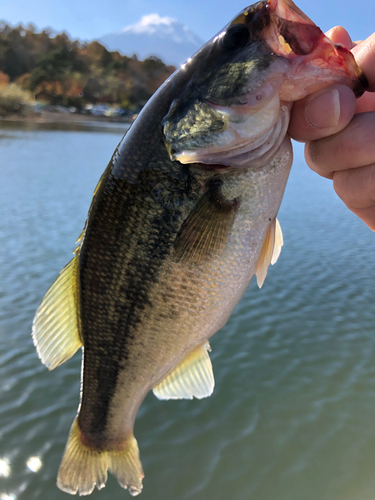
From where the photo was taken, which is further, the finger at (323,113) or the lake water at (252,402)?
the lake water at (252,402)

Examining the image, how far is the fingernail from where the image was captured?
143 centimetres

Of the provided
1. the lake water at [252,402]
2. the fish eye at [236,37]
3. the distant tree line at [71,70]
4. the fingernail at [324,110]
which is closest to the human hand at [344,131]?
the fingernail at [324,110]

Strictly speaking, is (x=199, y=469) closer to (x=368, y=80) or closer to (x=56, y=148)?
(x=368, y=80)

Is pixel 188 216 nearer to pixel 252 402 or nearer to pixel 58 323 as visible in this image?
pixel 58 323

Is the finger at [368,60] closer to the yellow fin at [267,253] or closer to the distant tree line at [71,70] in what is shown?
the yellow fin at [267,253]

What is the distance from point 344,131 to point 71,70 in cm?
8211

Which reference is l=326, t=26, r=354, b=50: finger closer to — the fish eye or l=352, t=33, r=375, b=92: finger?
l=352, t=33, r=375, b=92: finger

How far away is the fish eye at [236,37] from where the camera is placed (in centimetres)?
150

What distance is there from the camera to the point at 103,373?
6.89 ft

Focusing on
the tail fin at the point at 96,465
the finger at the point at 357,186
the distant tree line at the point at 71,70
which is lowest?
the tail fin at the point at 96,465

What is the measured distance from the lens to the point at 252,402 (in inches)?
182

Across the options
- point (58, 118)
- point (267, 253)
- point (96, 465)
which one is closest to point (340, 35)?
point (267, 253)

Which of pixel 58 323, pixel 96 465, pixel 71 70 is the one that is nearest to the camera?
pixel 58 323

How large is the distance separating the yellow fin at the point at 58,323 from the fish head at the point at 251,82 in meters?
0.99
